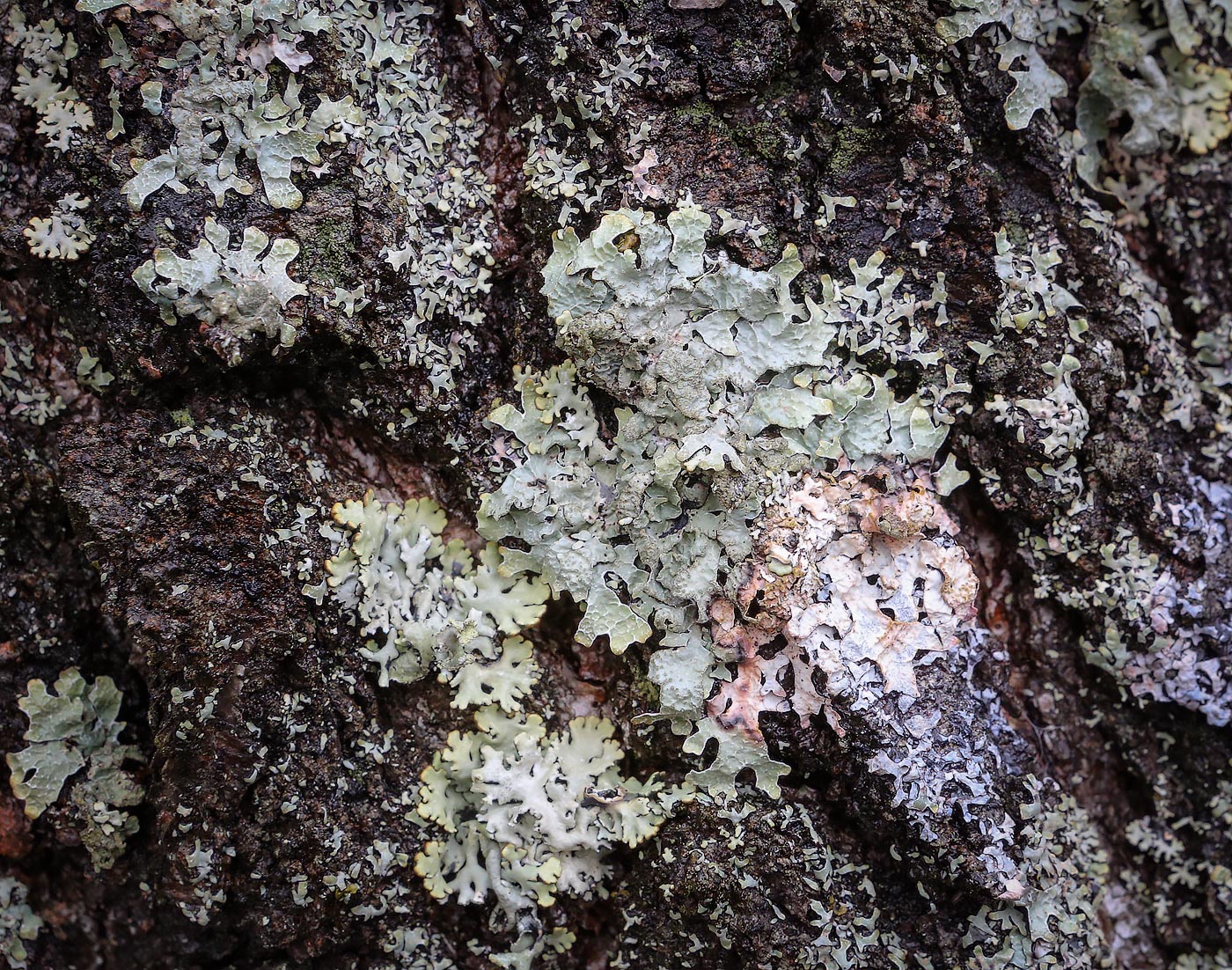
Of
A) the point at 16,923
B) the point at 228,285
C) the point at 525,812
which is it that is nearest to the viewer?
the point at 228,285

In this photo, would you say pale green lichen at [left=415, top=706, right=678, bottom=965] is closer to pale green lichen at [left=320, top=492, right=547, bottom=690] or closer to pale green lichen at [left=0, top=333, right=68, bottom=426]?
pale green lichen at [left=320, top=492, right=547, bottom=690]

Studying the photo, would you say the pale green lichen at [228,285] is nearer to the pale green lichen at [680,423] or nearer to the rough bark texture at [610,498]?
the rough bark texture at [610,498]

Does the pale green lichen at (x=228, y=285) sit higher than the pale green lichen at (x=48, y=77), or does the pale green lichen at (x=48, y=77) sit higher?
the pale green lichen at (x=48, y=77)

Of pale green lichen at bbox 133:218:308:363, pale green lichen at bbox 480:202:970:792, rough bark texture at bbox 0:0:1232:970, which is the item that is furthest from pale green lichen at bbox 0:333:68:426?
pale green lichen at bbox 480:202:970:792

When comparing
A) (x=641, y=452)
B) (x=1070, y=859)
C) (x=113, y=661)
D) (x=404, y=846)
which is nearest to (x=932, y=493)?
(x=641, y=452)

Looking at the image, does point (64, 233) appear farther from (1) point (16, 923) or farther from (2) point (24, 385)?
(1) point (16, 923)

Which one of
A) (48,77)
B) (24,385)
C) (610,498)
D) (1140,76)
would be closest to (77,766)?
(24,385)

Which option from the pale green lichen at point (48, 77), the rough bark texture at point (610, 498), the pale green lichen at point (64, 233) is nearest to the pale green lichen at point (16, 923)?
the rough bark texture at point (610, 498)
